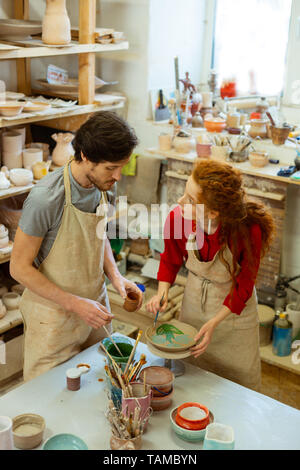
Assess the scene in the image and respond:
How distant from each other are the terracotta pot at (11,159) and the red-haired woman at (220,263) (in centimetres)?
132

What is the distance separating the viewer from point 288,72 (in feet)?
12.6

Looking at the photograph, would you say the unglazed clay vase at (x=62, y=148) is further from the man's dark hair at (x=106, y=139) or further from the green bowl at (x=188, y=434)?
the green bowl at (x=188, y=434)

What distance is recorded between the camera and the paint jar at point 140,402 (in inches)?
69.3

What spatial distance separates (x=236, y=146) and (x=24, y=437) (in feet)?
8.17

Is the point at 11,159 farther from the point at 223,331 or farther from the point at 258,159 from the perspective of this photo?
the point at 223,331

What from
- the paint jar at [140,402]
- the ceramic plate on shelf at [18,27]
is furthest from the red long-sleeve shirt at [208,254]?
the ceramic plate on shelf at [18,27]

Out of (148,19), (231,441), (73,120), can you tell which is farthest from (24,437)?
(148,19)

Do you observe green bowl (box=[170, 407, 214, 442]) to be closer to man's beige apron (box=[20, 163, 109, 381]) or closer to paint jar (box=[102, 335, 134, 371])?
paint jar (box=[102, 335, 134, 371])

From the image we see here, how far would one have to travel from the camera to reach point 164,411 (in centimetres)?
194

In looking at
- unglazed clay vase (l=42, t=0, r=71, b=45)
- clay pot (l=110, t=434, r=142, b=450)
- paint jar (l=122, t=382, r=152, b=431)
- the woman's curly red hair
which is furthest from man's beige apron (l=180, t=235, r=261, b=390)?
unglazed clay vase (l=42, t=0, r=71, b=45)

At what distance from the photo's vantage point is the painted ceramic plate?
2.11 meters

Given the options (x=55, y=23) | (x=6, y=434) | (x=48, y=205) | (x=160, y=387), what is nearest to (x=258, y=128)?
(x=55, y=23)

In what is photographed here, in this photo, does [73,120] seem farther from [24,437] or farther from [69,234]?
[24,437]

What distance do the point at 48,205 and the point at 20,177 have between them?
1.18 metres
